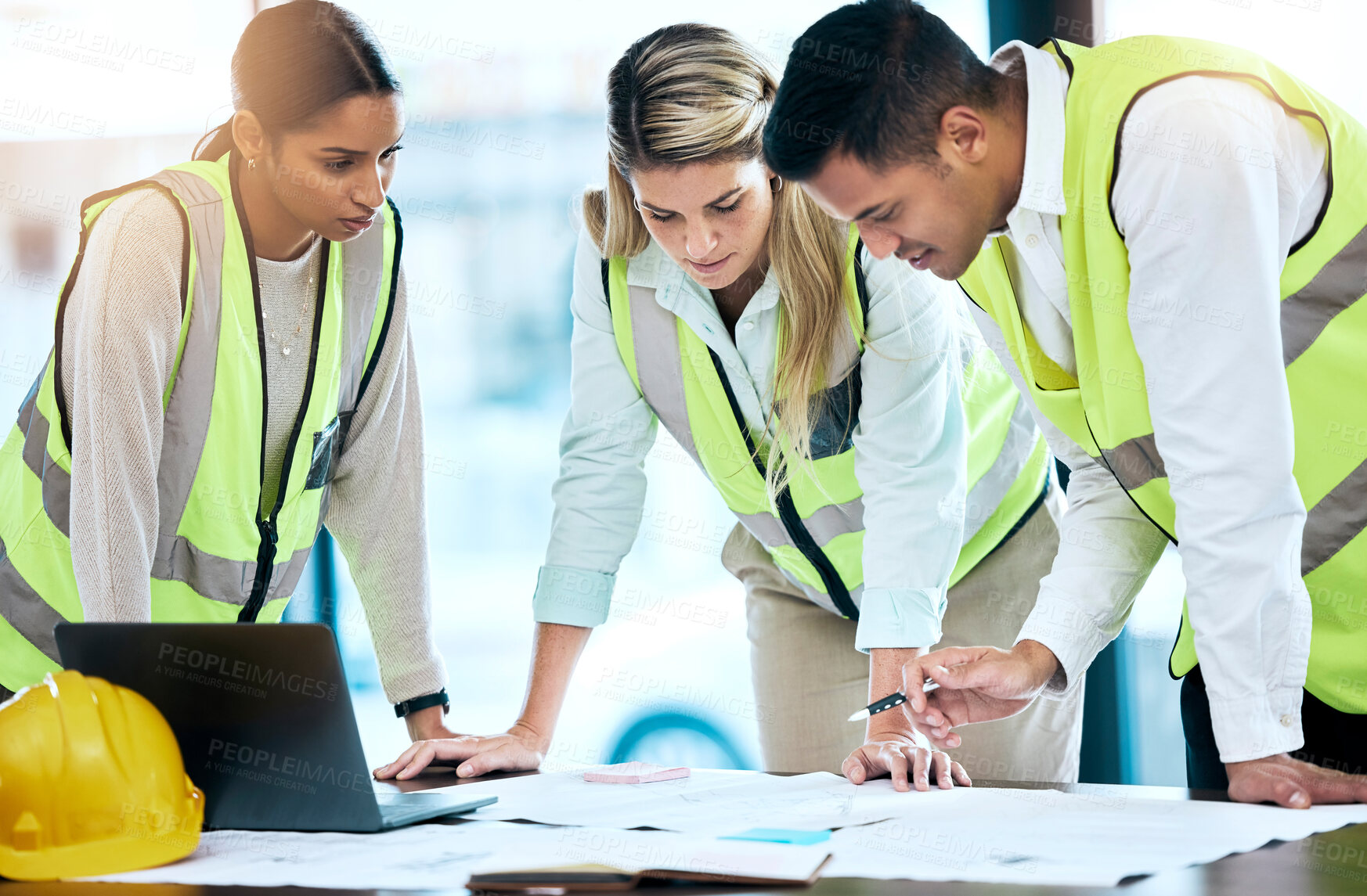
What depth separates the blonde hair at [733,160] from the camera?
57.4 inches

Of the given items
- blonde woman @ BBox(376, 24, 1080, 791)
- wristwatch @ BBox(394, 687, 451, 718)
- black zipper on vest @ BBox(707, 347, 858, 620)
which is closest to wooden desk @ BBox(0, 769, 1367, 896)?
blonde woman @ BBox(376, 24, 1080, 791)

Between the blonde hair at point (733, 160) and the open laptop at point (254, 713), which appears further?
the blonde hair at point (733, 160)

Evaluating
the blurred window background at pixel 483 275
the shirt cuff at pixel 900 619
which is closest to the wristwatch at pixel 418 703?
the shirt cuff at pixel 900 619

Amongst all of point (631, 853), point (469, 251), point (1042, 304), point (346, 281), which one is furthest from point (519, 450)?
point (631, 853)

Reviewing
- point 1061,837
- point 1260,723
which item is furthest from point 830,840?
point 1260,723

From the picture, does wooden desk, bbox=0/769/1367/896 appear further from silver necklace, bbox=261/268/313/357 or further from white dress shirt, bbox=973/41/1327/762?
silver necklace, bbox=261/268/313/357

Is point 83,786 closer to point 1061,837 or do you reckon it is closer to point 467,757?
point 467,757

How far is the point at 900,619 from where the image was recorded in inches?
60.6

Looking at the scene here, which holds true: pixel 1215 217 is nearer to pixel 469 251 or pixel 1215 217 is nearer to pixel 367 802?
pixel 367 802

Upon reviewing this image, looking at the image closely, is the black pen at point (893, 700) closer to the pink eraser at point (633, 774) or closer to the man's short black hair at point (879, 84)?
the pink eraser at point (633, 774)

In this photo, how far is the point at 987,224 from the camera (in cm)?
126

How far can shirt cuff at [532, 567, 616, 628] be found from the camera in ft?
5.63

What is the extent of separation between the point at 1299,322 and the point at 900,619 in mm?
609

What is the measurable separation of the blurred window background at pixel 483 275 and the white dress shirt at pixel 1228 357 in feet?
6.22
